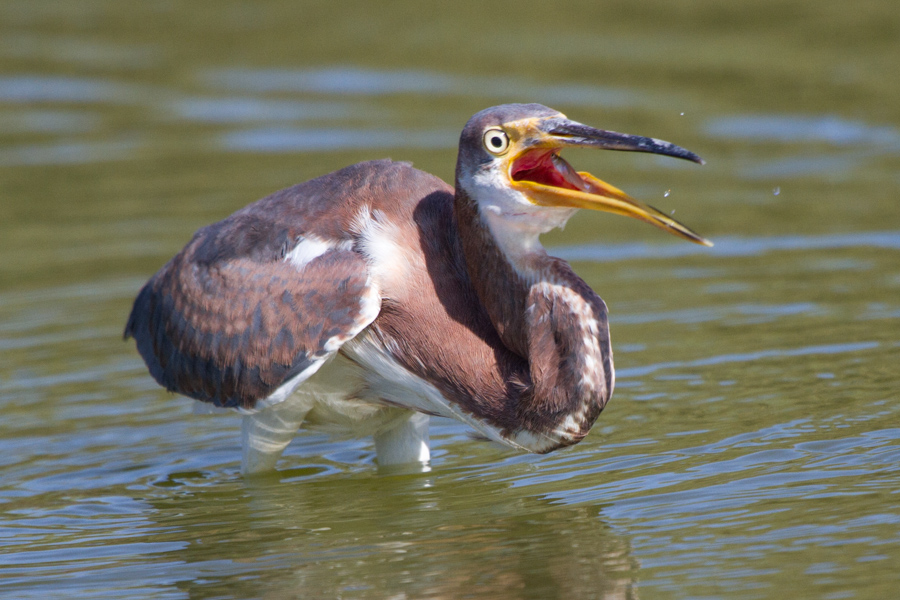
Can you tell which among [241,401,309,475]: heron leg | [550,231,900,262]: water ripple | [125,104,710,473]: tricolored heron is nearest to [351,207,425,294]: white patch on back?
[125,104,710,473]: tricolored heron

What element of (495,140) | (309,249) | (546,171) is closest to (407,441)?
(309,249)

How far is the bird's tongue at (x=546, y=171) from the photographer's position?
18.7 feet

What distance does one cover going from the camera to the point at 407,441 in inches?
268

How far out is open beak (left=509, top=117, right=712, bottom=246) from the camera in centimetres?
544

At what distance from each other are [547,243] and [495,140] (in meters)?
5.41

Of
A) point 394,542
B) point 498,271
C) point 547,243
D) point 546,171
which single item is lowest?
point 394,542

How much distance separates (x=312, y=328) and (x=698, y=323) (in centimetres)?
351

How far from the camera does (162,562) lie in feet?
18.6

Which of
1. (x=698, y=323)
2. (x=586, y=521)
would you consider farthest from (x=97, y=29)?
(x=586, y=521)

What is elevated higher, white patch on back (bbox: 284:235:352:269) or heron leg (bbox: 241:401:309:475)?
white patch on back (bbox: 284:235:352:269)

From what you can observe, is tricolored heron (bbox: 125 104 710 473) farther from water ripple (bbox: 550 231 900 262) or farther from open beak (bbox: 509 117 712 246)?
water ripple (bbox: 550 231 900 262)

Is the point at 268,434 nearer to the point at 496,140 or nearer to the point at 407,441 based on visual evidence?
the point at 407,441

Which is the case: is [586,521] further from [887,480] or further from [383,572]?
[887,480]

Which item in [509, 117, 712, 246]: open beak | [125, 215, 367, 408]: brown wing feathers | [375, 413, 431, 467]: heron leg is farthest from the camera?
[375, 413, 431, 467]: heron leg
